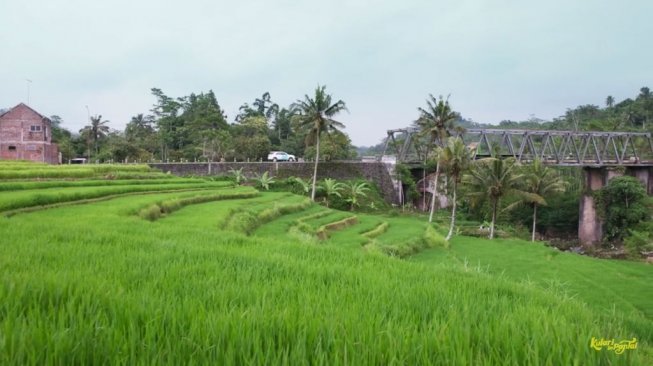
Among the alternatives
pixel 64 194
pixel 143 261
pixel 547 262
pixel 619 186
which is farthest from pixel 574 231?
pixel 143 261

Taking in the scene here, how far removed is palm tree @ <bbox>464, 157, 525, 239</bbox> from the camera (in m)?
25.9

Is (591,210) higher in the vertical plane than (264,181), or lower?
lower

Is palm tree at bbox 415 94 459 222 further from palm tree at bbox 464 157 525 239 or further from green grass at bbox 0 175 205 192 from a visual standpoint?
green grass at bbox 0 175 205 192

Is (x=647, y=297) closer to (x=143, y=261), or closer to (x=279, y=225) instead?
(x=279, y=225)

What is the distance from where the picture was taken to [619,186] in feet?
110

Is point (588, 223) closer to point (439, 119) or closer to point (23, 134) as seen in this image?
point (439, 119)

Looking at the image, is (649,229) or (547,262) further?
Answer: (649,229)

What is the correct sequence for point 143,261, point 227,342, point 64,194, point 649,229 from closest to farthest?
point 227,342 → point 143,261 → point 64,194 → point 649,229

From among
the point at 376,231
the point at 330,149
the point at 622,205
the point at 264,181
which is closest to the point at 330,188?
the point at 264,181

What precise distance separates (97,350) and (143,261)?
3347 millimetres

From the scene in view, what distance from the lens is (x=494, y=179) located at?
85.4ft

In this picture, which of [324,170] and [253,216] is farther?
[324,170]

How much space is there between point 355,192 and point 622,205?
775 inches

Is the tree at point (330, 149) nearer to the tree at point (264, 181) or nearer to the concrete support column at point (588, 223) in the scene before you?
the tree at point (264, 181)
